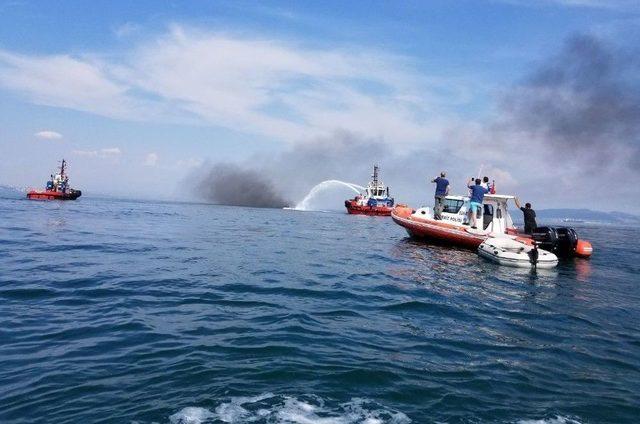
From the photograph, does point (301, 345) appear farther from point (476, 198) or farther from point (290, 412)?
point (476, 198)

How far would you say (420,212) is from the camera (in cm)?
3216

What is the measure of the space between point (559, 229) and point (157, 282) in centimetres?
2441

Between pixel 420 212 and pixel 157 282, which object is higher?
pixel 420 212

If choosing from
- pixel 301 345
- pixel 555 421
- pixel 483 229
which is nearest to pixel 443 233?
pixel 483 229

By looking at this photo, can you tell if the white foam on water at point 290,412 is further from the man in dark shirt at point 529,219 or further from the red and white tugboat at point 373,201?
the red and white tugboat at point 373,201

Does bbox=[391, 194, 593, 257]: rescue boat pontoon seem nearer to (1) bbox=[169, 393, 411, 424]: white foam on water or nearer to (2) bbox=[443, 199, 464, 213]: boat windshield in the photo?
(2) bbox=[443, 199, 464, 213]: boat windshield

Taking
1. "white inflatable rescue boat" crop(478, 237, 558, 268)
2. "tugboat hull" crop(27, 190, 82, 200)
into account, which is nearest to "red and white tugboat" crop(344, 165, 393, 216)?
"tugboat hull" crop(27, 190, 82, 200)

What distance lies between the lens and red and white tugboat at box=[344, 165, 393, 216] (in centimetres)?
8756

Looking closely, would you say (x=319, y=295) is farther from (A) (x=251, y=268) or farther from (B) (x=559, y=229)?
(B) (x=559, y=229)

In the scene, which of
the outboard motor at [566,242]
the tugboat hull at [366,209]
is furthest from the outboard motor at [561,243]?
the tugboat hull at [366,209]

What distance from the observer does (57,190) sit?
8150cm

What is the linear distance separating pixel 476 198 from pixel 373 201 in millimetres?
60926

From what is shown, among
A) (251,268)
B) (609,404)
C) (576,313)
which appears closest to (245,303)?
(251,268)

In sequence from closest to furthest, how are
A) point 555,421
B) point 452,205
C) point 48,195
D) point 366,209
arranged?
point 555,421
point 452,205
point 48,195
point 366,209
